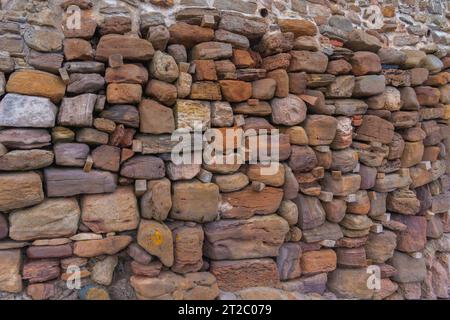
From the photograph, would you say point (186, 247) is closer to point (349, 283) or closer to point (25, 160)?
point (25, 160)

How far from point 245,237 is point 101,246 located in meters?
1.00

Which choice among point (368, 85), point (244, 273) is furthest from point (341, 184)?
point (244, 273)

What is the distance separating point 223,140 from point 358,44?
61.0 inches

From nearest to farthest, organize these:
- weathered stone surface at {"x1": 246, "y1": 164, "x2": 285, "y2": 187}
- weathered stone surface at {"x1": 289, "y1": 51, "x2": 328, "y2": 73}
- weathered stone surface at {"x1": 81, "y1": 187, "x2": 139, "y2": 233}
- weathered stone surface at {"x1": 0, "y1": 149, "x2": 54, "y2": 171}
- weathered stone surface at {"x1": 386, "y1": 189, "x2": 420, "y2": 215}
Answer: weathered stone surface at {"x1": 0, "y1": 149, "x2": 54, "y2": 171}
weathered stone surface at {"x1": 81, "y1": 187, "x2": 139, "y2": 233}
weathered stone surface at {"x1": 246, "y1": 164, "x2": 285, "y2": 187}
weathered stone surface at {"x1": 289, "y1": 51, "x2": 328, "y2": 73}
weathered stone surface at {"x1": 386, "y1": 189, "x2": 420, "y2": 215}

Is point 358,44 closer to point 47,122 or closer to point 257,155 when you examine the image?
point 257,155

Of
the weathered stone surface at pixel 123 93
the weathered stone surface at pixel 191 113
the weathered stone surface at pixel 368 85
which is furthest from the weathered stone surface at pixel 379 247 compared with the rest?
the weathered stone surface at pixel 123 93

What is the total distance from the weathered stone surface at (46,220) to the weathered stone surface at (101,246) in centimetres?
10

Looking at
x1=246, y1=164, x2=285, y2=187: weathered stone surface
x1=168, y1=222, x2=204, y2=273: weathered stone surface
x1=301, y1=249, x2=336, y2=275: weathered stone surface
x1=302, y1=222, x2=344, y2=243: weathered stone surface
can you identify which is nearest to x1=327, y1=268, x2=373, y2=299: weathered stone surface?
x1=301, y1=249, x2=336, y2=275: weathered stone surface

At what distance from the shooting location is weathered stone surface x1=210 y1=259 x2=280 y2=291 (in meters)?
2.36

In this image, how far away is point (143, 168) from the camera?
216 cm

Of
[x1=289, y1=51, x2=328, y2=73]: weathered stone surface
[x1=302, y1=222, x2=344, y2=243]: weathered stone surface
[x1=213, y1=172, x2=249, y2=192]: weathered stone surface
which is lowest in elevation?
[x1=302, y1=222, x2=344, y2=243]: weathered stone surface

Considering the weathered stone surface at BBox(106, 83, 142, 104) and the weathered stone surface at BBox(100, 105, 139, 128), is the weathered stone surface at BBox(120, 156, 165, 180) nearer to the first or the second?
the weathered stone surface at BBox(100, 105, 139, 128)

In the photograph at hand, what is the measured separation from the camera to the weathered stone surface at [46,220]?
1946mm

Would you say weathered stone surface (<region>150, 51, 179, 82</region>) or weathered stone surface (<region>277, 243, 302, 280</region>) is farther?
weathered stone surface (<region>277, 243, 302, 280</region>)
